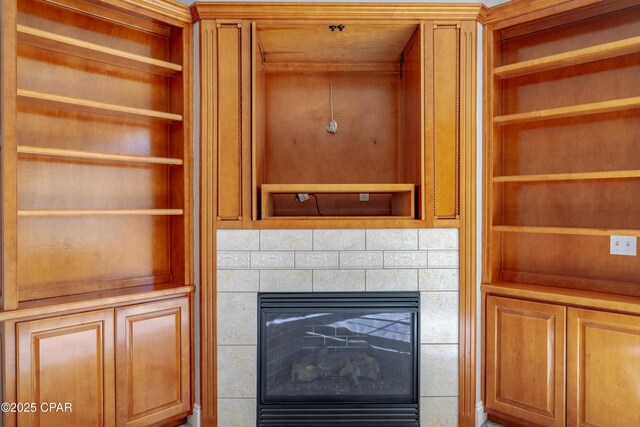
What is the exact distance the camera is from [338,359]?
2301 millimetres

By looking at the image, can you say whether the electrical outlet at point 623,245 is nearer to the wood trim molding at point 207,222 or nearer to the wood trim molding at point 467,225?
the wood trim molding at point 467,225

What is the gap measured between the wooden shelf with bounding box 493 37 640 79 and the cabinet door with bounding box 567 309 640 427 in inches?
52.8

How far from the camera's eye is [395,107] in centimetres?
275

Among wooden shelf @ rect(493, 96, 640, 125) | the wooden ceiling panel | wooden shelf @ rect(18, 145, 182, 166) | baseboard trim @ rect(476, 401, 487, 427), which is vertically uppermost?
the wooden ceiling panel

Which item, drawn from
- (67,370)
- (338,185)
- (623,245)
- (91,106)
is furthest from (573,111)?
(67,370)

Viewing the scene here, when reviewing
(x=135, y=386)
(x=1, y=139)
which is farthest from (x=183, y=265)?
(x=1, y=139)

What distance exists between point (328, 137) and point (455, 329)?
1531 mm

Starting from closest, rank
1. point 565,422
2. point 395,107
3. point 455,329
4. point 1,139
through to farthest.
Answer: point 1,139
point 565,422
point 455,329
point 395,107

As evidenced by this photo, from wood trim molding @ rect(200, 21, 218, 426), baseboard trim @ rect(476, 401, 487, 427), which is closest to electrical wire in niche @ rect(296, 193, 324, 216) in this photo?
wood trim molding @ rect(200, 21, 218, 426)

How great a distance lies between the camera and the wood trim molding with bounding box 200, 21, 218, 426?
2.22m

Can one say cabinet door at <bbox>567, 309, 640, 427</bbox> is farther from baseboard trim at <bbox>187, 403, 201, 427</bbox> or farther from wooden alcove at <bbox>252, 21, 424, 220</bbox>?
baseboard trim at <bbox>187, 403, 201, 427</bbox>

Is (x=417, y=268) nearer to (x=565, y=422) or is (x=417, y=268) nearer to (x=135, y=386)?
(x=565, y=422)

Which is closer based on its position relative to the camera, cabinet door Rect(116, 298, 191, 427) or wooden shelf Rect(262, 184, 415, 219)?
cabinet door Rect(116, 298, 191, 427)

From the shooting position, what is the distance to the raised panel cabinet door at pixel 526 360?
2049 mm
